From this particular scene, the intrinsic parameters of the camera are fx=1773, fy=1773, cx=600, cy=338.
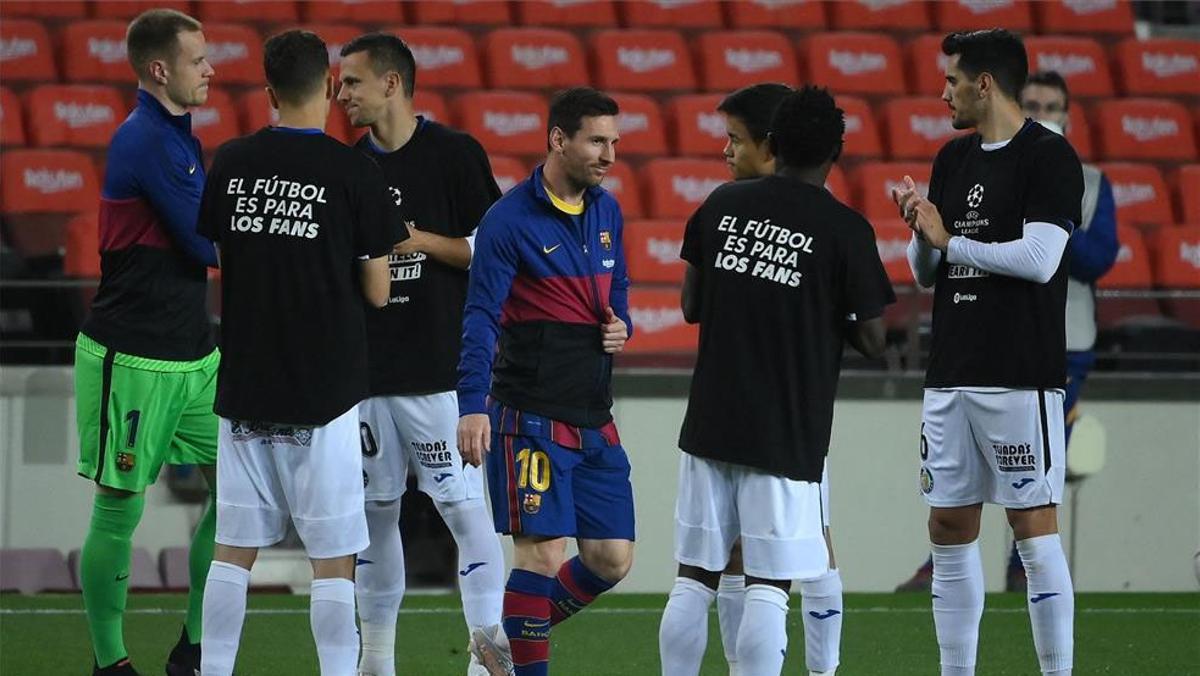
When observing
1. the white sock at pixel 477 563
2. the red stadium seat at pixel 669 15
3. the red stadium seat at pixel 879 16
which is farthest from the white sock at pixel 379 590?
the red stadium seat at pixel 879 16

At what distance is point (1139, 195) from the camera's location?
11461 mm

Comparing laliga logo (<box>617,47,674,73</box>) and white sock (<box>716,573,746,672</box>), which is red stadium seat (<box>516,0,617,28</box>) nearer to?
laliga logo (<box>617,47,674,73</box>)

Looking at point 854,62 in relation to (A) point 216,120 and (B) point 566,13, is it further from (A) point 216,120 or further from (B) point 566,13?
(A) point 216,120

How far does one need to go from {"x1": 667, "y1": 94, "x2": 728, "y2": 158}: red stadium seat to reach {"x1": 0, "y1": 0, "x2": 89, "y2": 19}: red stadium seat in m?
4.13

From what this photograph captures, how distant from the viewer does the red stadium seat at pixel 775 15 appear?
12.9 m

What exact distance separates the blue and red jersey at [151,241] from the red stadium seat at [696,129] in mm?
6178

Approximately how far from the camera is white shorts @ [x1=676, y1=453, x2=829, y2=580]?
450cm

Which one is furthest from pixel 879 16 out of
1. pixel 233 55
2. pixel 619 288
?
pixel 619 288

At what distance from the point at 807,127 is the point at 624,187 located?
608cm

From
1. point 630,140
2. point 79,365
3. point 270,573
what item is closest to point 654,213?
point 630,140

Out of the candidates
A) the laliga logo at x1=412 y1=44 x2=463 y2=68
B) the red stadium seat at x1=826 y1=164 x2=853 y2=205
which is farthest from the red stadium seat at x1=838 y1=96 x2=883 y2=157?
the laliga logo at x1=412 y1=44 x2=463 y2=68

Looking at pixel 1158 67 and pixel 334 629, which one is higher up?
pixel 1158 67

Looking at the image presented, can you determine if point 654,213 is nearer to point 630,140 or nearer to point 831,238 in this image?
point 630,140

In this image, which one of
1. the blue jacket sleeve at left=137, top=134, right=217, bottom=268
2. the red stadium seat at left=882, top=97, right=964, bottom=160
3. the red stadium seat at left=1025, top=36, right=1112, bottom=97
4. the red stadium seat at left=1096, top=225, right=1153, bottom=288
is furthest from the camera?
the red stadium seat at left=1025, top=36, right=1112, bottom=97
